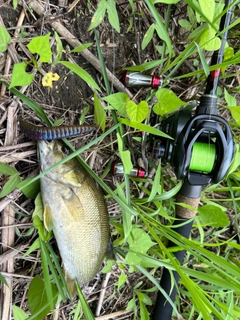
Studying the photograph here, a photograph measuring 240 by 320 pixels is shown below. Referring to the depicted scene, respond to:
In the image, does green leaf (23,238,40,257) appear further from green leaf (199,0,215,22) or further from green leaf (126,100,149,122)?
green leaf (199,0,215,22)

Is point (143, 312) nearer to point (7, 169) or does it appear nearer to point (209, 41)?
point (7, 169)

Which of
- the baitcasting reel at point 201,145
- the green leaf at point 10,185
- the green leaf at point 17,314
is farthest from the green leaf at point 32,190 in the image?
the baitcasting reel at point 201,145

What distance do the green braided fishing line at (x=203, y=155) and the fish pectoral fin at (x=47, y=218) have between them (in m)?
0.75

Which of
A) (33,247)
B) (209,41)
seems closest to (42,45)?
(209,41)

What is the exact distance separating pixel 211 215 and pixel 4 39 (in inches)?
56.6

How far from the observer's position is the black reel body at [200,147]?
4.99 ft

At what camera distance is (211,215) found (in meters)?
1.96

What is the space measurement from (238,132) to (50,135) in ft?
4.06

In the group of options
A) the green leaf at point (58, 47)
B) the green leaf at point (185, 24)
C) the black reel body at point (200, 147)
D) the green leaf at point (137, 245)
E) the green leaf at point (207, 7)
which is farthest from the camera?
the green leaf at point (185, 24)

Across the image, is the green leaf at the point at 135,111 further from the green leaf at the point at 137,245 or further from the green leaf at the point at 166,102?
the green leaf at the point at 137,245

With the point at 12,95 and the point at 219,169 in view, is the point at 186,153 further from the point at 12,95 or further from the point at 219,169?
the point at 12,95

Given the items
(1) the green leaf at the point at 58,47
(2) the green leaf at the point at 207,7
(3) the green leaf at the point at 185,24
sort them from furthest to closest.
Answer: (3) the green leaf at the point at 185,24 < (1) the green leaf at the point at 58,47 < (2) the green leaf at the point at 207,7

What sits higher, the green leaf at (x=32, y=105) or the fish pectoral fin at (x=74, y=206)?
the green leaf at (x=32, y=105)

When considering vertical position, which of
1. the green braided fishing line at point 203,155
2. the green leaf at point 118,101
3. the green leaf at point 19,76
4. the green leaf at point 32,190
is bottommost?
the green leaf at point 32,190
